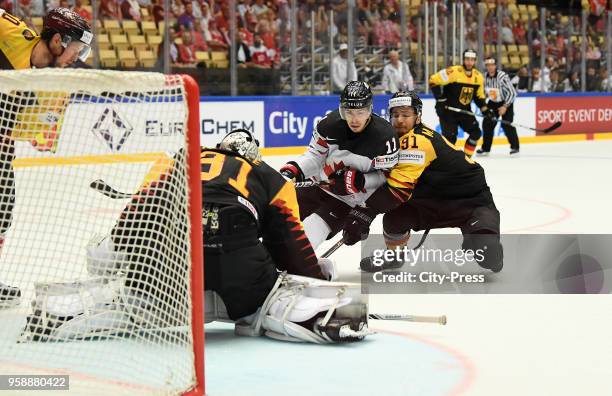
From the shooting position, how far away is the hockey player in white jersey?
14.7ft

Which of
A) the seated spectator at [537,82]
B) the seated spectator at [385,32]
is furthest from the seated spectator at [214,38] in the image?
the seated spectator at [537,82]

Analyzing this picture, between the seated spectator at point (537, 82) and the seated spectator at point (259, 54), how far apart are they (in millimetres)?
4825

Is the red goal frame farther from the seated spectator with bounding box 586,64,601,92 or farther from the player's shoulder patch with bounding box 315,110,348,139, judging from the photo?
the seated spectator with bounding box 586,64,601,92

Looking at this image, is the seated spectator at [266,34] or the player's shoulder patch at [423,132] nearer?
the player's shoulder patch at [423,132]

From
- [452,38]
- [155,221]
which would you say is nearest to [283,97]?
[452,38]

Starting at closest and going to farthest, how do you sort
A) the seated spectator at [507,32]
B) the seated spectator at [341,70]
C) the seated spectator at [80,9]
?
the seated spectator at [80,9], the seated spectator at [341,70], the seated spectator at [507,32]

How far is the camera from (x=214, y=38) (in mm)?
11281

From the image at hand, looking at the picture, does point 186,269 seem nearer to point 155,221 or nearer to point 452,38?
point 155,221

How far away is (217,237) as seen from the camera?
322 cm

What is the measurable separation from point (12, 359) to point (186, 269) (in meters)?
0.62

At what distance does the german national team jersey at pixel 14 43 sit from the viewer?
13.2 ft

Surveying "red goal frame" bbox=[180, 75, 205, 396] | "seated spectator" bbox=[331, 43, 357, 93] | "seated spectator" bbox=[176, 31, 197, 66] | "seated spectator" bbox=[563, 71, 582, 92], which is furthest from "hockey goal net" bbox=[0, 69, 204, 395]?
"seated spectator" bbox=[563, 71, 582, 92]

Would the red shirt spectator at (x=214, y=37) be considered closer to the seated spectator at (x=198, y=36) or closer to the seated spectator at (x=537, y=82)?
the seated spectator at (x=198, y=36)

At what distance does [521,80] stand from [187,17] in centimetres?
565
